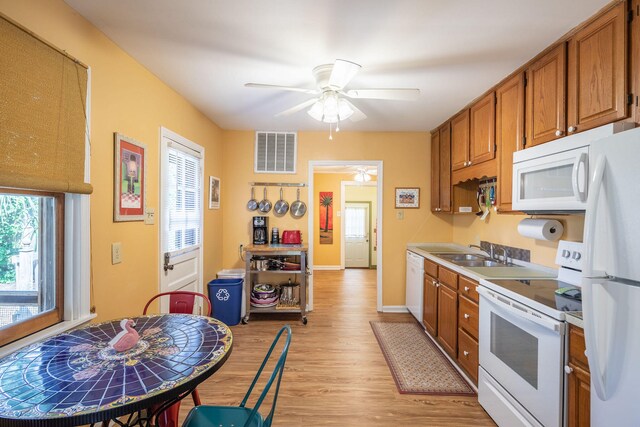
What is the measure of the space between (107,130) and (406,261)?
3.50 metres

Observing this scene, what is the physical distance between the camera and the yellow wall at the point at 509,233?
207 centimetres

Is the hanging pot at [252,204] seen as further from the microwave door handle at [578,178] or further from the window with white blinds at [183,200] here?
the microwave door handle at [578,178]

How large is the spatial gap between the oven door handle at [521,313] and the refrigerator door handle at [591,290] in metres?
0.24

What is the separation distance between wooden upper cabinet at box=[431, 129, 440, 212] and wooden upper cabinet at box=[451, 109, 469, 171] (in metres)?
0.41

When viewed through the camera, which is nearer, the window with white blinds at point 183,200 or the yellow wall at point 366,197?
the window with white blinds at point 183,200

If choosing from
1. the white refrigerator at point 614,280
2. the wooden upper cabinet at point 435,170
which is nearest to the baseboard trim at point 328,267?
the wooden upper cabinet at point 435,170

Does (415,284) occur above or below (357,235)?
below

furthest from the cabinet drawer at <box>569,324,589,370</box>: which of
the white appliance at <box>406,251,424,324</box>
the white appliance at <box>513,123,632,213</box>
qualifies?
the white appliance at <box>406,251,424,324</box>

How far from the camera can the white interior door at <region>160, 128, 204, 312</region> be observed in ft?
8.16

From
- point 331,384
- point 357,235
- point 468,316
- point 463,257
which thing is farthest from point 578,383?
point 357,235

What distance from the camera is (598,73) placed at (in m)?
1.54

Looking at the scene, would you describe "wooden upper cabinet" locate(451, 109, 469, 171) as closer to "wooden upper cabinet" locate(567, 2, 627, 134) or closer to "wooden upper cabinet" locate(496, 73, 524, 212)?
"wooden upper cabinet" locate(496, 73, 524, 212)

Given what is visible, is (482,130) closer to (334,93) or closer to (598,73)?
(598,73)

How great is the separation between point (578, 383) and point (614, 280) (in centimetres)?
56
